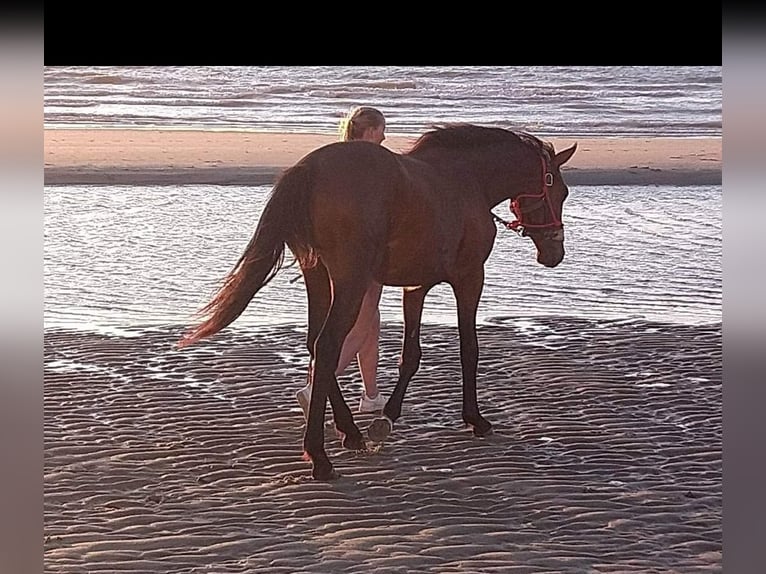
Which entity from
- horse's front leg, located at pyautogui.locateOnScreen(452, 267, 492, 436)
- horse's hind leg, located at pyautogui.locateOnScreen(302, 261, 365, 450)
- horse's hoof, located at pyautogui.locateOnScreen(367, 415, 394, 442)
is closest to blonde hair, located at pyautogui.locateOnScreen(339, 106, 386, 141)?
horse's hind leg, located at pyautogui.locateOnScreen(302, 261, 365, 450)

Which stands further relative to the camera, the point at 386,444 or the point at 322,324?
the point at 386,444

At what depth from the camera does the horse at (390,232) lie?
489 centimetres

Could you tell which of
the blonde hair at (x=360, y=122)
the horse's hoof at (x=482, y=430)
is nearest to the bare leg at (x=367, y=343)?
the horse's hoof at (x=482, y=430)

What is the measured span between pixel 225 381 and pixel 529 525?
1.61m

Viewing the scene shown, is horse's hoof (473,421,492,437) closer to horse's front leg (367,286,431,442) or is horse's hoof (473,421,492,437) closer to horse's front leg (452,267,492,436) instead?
horse's front leg (452,267,492,436)

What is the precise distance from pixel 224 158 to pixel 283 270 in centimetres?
64

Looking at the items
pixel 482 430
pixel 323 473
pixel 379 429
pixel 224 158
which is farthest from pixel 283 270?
pixel 482 430

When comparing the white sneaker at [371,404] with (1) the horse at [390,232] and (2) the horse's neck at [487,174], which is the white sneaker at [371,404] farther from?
(2) the horse's neck at [487,174]

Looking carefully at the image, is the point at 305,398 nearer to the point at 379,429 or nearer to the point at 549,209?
the point at 379,429

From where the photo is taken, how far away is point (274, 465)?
5109 millimetres

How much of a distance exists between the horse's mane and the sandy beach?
10cm

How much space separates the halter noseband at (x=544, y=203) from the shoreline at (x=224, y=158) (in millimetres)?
200

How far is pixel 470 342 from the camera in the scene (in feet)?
17.4
